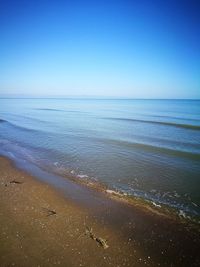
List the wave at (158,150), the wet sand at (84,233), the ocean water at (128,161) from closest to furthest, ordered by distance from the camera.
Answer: the wet sand at (84,233), the ocean water at (128,161), the wave at (158,150)

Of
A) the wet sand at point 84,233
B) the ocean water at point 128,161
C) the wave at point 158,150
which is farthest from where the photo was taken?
the wave at point 158,150

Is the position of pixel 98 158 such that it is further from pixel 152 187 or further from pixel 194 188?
pixel 194 188

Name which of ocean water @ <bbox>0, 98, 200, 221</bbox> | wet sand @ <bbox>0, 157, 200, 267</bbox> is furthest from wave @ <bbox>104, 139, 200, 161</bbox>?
wet sand @ <bbox>0, 157, 200, 267</bbox>

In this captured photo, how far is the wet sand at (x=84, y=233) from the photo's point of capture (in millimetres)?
4727

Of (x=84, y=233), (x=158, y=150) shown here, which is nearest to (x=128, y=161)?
(x=158, y=150)

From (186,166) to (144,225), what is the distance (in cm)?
685

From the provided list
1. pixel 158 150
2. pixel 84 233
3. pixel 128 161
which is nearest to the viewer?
pixel 84 233

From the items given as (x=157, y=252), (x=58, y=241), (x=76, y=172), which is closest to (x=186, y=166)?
(x=76, y=172)

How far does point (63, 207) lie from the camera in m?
6.96

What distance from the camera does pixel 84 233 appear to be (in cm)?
559

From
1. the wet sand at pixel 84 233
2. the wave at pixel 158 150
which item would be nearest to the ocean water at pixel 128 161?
the wave at pixel 158 150

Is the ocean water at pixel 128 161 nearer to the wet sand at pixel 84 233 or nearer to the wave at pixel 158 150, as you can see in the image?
the wave at pixel 158 150

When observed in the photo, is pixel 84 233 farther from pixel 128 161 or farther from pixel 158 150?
pixel 158 150

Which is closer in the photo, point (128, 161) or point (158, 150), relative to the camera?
point (128, 161)
